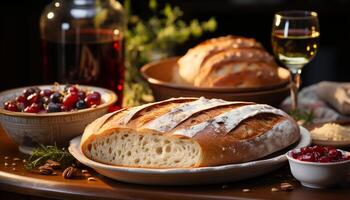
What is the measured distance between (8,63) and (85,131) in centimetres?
293

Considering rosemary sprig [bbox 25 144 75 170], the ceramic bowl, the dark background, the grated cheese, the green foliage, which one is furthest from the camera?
the dark background

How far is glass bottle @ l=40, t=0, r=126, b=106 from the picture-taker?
2.35 meters

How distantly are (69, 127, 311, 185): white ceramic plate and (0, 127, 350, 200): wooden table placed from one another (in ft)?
0.05

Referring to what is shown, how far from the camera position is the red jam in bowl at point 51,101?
73.2 inches

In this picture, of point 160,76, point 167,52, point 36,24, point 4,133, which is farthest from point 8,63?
point 4,133

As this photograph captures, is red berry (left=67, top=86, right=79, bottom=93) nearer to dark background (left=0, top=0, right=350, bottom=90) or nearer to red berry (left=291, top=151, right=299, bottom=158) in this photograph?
red berry (left=291, top=151, right=299, bottom=158)

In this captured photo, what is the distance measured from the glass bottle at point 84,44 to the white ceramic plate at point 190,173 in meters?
0.74

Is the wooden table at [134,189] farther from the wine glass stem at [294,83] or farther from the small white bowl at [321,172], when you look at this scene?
the wine glass stem at [294,83]

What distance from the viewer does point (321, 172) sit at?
60.1 inches

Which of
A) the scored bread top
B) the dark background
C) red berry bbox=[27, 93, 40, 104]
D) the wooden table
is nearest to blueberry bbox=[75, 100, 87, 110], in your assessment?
red berry bbox=[27, 93, 40, 104]

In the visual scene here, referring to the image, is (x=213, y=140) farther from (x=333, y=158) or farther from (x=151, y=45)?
(x=151, y=45)

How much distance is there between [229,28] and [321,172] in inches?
143

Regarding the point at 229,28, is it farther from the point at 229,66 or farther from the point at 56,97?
the point at 56,97

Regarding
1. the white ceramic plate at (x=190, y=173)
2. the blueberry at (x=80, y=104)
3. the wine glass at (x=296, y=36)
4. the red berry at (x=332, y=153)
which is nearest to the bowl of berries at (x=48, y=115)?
the blueberry at (x=80, y=104)
